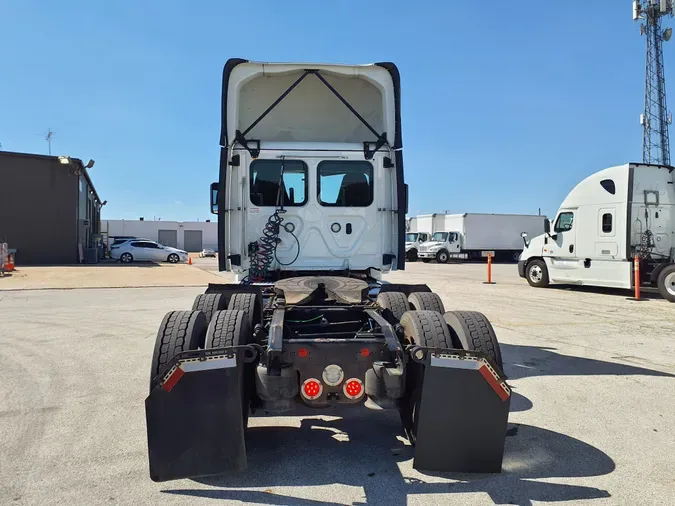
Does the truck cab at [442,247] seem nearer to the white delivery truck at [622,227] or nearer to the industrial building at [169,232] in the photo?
the white delivery truck at [622,227]

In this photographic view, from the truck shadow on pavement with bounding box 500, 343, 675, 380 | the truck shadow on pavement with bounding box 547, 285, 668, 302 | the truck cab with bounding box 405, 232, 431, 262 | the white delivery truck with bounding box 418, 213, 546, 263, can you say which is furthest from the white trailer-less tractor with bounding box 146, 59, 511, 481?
the truck cab with bounding box 405, 232, 431, 262

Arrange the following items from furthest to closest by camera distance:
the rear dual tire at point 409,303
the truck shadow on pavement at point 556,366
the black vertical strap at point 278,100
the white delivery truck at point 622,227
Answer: the white delivery truck at point 622,227, the black vertical strap at point 278,100, the truck shadow on pavement at point 556,366, the rear dual tire at point 409,303

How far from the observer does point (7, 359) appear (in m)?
6.89

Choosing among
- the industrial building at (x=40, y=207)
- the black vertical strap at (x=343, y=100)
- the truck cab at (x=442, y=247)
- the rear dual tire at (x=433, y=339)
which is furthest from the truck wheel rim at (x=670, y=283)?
the industrial building at (x=40, y=207)

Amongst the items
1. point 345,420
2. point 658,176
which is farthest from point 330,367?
point 658,176

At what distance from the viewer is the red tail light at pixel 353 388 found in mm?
3543

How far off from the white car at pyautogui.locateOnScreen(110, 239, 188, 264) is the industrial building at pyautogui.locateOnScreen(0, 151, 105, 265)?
122 inches

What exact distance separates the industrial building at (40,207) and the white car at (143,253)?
3091 mm

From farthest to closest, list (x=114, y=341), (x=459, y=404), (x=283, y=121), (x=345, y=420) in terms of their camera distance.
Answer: (x=114, y=341), (x=283, y=121), (x=345, y=420), (x=459, y=404)

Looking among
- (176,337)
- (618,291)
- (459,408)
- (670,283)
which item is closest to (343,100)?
(176,337)

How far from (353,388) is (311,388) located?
29 centimetres

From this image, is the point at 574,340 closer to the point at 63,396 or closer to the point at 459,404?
the point at 459,404

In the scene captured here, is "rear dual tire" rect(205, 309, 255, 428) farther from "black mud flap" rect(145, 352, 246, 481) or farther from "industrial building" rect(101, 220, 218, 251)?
"industrial building" rect(101, 220, 218, 251)

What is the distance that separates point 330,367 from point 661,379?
15.1ft
